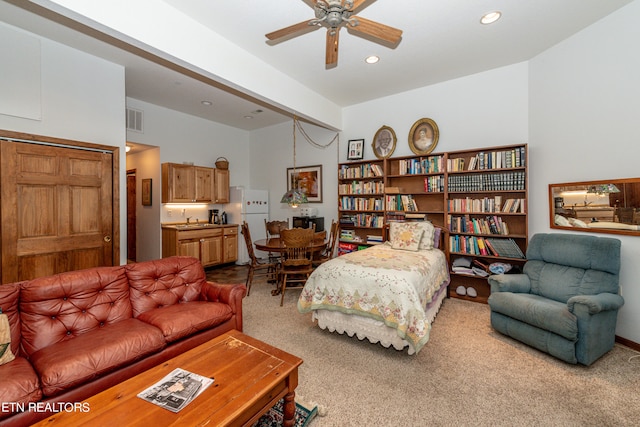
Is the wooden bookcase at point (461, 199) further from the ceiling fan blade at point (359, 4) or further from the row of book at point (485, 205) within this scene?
the ceiling fan blade at point (359, 4)

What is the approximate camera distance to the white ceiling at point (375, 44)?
2.54 meters

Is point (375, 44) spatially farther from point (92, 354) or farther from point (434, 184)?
point (92, 354)

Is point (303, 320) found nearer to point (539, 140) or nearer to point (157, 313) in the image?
point (157, 313)

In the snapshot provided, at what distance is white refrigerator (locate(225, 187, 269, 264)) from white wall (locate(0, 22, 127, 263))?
241cm

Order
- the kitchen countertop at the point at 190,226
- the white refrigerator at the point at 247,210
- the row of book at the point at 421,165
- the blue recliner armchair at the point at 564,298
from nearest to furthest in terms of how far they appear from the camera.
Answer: the blue recliner armchair at the point at 564,298, the row of book at the point at 421,165, the kitchen countertop at the point at 190,226, the white refrigerator at the point at 247,210

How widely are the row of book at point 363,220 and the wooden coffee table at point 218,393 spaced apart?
3.21 metres

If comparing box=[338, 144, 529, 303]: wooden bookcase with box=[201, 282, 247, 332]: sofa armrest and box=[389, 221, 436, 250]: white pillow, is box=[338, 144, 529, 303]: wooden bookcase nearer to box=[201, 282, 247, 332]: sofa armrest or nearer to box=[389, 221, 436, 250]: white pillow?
box=[389, 221, 436, 250]: white pillow

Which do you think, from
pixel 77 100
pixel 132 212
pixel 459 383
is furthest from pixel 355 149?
pixel 132 212

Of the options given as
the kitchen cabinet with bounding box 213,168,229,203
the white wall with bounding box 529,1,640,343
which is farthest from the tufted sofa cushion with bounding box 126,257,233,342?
the white wall with bounding box 529,1,640,343

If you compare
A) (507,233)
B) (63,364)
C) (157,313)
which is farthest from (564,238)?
(63,364)

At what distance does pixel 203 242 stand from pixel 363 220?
3.13m

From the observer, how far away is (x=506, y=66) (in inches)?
144

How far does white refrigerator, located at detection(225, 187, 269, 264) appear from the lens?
19.3ft

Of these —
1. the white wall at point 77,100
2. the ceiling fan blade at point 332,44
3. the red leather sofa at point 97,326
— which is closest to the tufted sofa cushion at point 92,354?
the red leather sofa at point 97,326
